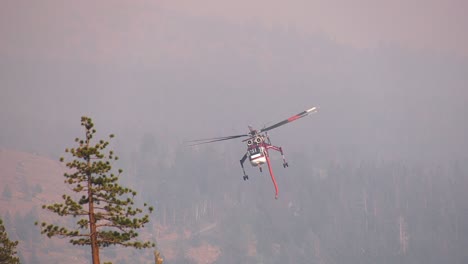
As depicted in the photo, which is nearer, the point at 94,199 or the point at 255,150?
the point at 94,199

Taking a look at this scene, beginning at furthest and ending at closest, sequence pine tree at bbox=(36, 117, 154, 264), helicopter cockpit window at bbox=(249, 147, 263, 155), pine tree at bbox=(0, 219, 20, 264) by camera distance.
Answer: helicopter cockpit window at bbox=(249, 147, 263, 155)
pine tree at bbox=(0, 219, 20, 264)
pine tree at bbox=(36, 117, 154, 264)

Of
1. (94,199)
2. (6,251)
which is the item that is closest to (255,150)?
(6,251)

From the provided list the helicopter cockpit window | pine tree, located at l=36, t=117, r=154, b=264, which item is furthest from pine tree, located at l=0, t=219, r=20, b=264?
the helicopter cockpit window

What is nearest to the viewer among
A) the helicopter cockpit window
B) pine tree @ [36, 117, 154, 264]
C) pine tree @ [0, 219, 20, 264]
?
pine tree @ [36, 117, 154, 264]

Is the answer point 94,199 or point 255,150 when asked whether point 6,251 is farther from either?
point 255,150

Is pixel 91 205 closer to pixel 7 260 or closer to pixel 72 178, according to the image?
pixel 72 178

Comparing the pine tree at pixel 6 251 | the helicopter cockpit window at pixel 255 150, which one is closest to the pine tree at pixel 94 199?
the pine tree at pixel 6 251

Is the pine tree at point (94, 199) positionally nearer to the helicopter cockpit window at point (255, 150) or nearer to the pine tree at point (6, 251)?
the pine tree at point (6, 251)

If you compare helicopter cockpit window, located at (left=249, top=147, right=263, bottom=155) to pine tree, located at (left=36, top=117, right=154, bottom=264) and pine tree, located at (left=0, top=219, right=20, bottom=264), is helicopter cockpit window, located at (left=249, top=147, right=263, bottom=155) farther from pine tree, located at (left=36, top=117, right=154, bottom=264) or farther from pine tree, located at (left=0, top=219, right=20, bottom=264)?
pine tree, located at (left=36, top=117, right=154, bottom=264)

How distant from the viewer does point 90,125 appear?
Answer: 55250 mm

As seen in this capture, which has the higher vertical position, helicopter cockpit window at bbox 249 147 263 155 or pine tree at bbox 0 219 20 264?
helicopter cockpit window at bbox 249 147 263 155

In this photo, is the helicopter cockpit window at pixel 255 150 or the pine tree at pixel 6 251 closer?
the pine tree at pixel 6 251

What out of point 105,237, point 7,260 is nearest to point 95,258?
point 105,237

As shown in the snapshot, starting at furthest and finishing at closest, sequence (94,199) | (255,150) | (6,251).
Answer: (255,150), (6,251), (94,199)
